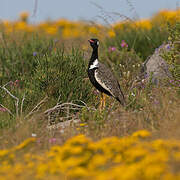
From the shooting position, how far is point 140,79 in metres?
8.41

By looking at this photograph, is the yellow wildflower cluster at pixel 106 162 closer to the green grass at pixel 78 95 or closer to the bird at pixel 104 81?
the green grass at pixel 78 95

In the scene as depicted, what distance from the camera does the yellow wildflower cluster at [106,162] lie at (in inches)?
122

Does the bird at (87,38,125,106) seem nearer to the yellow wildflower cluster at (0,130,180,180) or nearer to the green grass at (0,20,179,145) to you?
the green grass at (0,20,179,145)

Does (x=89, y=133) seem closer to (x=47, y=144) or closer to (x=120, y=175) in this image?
(x=47, y=144)

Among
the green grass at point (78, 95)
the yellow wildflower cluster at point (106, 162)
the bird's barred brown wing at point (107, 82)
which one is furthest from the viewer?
the bird's barred brown wing at point (107, 82)

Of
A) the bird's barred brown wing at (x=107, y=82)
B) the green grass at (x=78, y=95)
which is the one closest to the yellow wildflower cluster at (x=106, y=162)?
the green grass at (x=78, y=95)

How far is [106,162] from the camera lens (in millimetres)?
3711

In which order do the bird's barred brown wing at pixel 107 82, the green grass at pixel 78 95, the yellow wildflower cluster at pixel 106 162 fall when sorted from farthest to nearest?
the bird's barred brown wing at pixel 107 82 → the green grass at pixel 78 95 → the yellow wildflower cluster at pixel 106 162

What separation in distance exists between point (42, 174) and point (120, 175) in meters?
0.80

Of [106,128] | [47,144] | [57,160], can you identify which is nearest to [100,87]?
[106,128]

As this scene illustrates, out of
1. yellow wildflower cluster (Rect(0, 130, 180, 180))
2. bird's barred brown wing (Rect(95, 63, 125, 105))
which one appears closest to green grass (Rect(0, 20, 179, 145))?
bird's barred brown wing (Rect(95, 63, 125, 105))

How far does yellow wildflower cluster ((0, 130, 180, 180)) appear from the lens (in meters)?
3.10

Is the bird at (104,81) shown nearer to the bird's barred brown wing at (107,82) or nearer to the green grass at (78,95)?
the bird's barred brown wing at (107,82)

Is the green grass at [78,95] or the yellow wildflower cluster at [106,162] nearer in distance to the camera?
the yellow wildflower cluster at [106,162]
